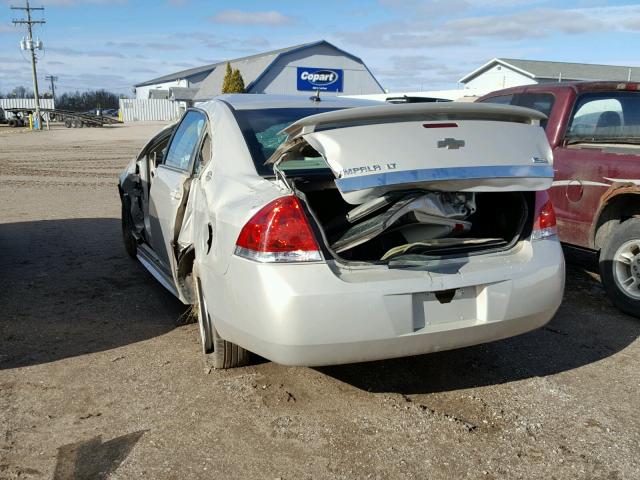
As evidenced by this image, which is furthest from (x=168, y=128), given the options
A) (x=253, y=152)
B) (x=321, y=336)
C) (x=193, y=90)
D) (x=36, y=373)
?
(x=193, y=90)

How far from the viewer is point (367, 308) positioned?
287 cm

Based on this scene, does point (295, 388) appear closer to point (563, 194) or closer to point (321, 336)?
point (321, 336)

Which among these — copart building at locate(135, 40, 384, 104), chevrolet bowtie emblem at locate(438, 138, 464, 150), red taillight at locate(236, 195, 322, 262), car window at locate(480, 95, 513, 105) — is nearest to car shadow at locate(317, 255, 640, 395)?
red taillight at locate(236, 195, 322, 262)

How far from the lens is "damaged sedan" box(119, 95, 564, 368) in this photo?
9.35ft

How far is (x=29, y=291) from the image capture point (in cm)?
543

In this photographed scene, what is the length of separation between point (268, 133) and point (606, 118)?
3532 mm

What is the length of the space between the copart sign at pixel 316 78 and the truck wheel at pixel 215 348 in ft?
183

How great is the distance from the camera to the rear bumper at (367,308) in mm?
2855

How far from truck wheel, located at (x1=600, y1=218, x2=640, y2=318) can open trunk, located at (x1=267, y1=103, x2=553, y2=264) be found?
1.80 meters

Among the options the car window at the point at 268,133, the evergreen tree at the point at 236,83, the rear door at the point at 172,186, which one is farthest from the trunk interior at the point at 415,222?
the evergreen tree at the point at 236,83

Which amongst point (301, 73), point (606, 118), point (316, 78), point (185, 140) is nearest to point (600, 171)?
point (606, 118)

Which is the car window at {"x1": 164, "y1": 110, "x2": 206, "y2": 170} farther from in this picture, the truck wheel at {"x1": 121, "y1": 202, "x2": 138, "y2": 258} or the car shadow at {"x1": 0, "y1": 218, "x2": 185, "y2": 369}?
the truck wheel at {"x1": 121, "y1": 202, "x2": 138, "y2": 258}

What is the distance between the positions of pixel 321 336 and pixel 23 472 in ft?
4.88

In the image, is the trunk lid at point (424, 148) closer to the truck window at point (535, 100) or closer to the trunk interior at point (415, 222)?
the trunk interior at point (415, 222)
